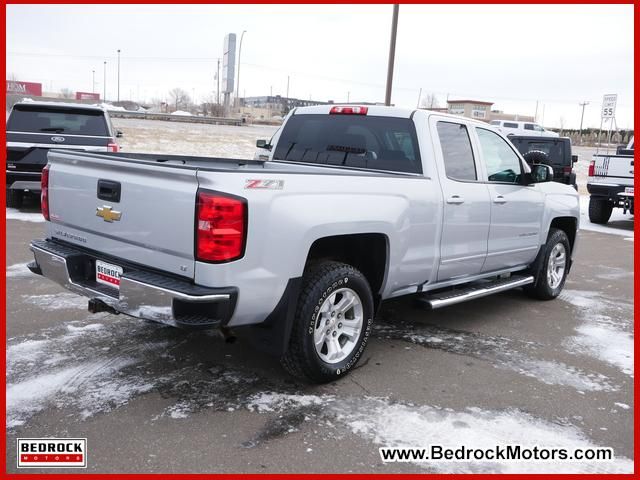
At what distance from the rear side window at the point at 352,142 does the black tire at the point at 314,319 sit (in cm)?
125

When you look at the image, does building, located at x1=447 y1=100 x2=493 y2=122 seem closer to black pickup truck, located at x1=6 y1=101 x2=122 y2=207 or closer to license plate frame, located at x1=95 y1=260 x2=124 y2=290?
black pickup truck, located at x1=6 y1=101 x2=122 y2=207

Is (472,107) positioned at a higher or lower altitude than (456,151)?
higher

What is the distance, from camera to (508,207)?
217 inches

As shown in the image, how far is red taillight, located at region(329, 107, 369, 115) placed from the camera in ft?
16.5

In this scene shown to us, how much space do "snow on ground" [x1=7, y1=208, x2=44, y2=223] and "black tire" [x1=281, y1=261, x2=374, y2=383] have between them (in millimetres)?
7438

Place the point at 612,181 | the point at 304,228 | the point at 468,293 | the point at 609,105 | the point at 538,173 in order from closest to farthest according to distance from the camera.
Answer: the point at 304,228 < the point at 468,293 < the point at 538,173 < the point at 612,181 < the point at 609,105

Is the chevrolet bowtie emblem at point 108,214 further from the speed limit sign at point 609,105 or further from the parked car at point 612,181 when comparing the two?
the speed limit sign at point 609,105

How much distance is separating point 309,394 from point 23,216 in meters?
8.10

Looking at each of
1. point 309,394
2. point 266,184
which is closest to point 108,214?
point 266,184

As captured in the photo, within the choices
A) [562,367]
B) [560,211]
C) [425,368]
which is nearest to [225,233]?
[425,368]

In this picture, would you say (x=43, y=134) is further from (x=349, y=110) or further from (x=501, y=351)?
(x=501, y=351)

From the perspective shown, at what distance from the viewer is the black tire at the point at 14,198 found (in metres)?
10.7

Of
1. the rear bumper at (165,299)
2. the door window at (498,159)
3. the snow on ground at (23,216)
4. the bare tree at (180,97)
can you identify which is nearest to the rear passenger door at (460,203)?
the door window at (498,159)

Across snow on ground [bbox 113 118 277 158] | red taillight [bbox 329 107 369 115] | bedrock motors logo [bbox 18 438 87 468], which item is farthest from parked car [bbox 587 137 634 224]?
snow on ground [bbox 113 118 277 158]
